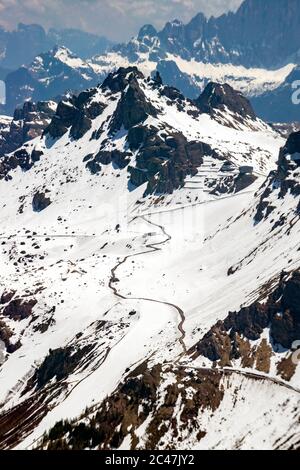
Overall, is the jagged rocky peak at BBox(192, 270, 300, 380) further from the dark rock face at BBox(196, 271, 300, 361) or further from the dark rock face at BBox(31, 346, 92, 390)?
the dark rock face at BBox(31, 346, 92, 390)

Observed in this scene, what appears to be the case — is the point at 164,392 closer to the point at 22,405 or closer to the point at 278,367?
the point at 278,367

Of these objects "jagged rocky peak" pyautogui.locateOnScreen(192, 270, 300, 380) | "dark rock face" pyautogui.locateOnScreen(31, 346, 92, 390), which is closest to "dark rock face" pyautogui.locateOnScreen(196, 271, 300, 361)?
"jagged rocky peak" pyautogui.locateOnScreen(192, 270, 300, 380)

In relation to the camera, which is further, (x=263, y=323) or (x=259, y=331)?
(x=263, y=323)

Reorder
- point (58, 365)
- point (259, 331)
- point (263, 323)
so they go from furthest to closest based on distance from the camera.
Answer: point (58, 365) → point (263, 323) → point (259, 331)

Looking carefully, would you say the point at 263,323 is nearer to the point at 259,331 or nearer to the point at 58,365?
the point at 259,331

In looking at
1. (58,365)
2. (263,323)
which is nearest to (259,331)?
(263,323)

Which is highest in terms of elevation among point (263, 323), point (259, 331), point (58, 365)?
point (263, 323)

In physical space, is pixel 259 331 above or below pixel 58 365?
above

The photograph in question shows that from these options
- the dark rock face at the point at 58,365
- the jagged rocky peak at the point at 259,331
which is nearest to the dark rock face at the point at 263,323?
the jagged rocky peak at the point at 259,331
